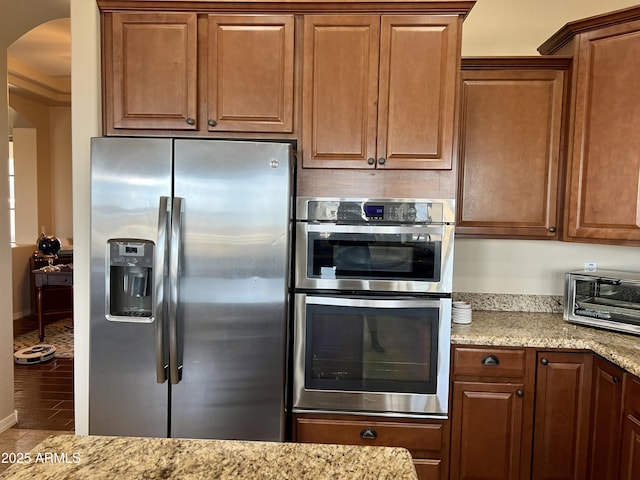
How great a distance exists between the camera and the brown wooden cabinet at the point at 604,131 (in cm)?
200

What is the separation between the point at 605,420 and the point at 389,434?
0.97 meters

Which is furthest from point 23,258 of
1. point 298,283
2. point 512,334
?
point 512,334

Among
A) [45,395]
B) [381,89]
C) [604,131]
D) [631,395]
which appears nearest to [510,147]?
[604,131]

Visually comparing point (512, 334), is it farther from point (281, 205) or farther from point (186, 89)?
point (186, 89)

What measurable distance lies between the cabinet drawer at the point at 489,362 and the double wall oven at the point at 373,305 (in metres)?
0.10

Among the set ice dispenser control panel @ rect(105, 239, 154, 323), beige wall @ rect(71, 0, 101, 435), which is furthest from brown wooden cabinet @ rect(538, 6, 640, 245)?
beige wall @ rect(71, 0, 101, 435)

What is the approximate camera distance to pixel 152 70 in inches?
80.5

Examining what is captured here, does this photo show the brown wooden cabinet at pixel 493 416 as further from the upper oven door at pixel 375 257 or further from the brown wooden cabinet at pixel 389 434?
the upper oven door at pixel 375 257

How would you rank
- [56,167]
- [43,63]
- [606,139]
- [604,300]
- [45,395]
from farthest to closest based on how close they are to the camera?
[56,167] → [43,63] → [45,395] → [604,300] → [606,139]

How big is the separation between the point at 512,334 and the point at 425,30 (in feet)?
5.04

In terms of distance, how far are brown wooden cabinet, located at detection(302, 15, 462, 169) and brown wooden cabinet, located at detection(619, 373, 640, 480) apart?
120 cm

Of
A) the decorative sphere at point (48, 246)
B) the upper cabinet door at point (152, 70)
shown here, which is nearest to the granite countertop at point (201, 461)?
the upper cabinet door at point (152, 70)

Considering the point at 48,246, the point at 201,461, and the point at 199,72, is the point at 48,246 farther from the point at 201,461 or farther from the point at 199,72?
the point at 201,461

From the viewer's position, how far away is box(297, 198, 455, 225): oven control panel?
6.49ft
